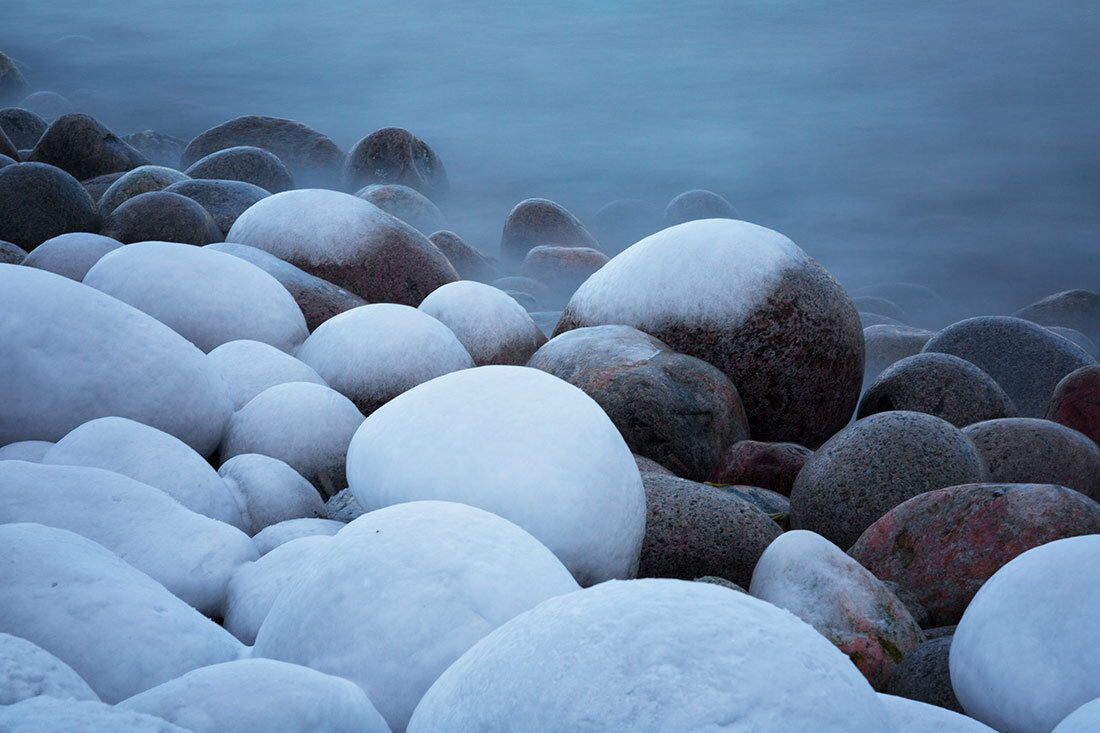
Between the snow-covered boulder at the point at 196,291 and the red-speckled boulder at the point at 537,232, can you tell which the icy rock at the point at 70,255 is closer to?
the snow-covered boulder at the point at 196,291

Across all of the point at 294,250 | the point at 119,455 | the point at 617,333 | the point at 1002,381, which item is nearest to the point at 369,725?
the point at 119,455

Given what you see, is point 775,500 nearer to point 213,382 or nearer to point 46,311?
point 213,382

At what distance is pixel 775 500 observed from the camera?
17.1 feet

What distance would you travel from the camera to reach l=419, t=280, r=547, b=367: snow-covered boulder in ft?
21.9

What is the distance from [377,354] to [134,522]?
272 centimetres

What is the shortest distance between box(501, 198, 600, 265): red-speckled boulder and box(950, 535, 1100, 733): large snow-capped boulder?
13629mm

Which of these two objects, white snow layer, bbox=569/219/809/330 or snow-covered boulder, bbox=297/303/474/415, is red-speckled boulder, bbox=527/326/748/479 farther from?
snow-covered boulder, bbox=297/303/474/415

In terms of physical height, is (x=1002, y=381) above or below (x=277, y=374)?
below

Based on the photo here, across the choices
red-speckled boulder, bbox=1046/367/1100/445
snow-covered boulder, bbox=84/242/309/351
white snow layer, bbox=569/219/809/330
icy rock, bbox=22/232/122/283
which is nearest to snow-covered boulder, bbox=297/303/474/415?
snow-covered boulder, bbox=84/242/309/351

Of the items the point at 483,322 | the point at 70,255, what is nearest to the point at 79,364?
the point at 70,255

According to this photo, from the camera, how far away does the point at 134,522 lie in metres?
2.96

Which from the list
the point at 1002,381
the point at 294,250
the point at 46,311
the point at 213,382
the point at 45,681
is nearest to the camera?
the point at 45,681

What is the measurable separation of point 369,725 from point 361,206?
247 inches

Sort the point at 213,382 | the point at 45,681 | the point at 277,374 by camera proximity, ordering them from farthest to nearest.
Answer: the point at 277,374 → the point at 213,382 → the point at 45,681
